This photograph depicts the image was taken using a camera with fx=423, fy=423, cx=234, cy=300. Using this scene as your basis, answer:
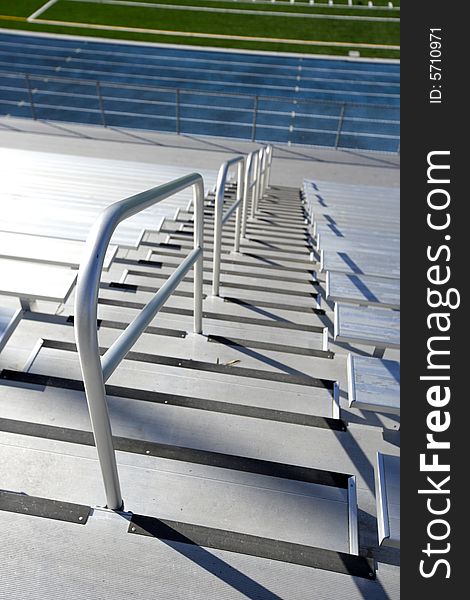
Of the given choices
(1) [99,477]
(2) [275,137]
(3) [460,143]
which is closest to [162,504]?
(1) [99,477]

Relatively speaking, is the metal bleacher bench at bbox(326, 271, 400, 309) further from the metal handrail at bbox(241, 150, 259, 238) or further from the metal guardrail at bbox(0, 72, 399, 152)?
the metal guardrail at bbox(0, 72, 399, 152)

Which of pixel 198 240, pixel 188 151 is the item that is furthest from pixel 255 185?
pixel 188 151

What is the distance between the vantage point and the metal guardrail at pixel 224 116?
1198 centimetres

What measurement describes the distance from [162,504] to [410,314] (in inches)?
44.4

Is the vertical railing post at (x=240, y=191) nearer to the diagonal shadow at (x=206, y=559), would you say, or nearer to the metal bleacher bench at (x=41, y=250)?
the metal bleacher bench at (x=41, y=250)

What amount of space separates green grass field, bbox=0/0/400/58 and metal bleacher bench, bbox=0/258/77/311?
2033 centimetres

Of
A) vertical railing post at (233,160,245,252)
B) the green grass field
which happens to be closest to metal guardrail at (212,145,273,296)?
vertical railing post at (233,160,245,252)

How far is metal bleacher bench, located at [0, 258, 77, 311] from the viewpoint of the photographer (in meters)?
1.72

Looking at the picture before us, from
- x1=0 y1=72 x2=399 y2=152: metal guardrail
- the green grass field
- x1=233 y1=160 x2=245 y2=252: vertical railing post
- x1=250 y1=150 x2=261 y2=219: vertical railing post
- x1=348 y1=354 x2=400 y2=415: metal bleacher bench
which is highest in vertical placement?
the green grass field

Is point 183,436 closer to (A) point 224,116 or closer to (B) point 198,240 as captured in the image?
(B) point 198,240

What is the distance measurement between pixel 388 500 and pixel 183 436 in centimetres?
77

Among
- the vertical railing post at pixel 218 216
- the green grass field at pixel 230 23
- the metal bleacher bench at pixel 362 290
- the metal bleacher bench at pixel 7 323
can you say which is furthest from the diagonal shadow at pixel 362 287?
the green grass field at pixel 230 23

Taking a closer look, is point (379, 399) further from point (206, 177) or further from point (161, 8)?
point (161, 8)

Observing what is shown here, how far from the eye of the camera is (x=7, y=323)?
1.58 meters
